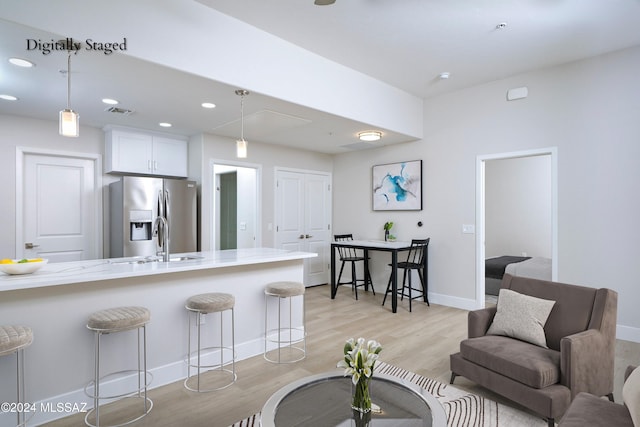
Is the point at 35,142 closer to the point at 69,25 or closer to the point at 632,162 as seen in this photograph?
the point at 69,25

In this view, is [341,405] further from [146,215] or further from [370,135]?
[370,135]

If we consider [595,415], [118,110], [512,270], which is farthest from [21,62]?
[512,270]

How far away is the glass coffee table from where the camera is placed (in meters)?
1.56

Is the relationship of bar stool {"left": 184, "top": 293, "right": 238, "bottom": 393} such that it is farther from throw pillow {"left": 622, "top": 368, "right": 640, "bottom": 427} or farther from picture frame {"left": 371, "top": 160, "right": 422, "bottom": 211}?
picture frame {"left": 371, "top": 160, "right": 422, "bottom": 211}

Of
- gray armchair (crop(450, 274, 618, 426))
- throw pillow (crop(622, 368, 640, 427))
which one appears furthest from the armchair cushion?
throw pillow (crop(622, 368, 640, 427))

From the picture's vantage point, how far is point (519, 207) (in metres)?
7.05

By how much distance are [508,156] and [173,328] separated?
4286 millimetres

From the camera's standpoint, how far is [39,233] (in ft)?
13.6

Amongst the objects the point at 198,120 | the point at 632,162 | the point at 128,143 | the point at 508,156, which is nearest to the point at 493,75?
the point at 508,156

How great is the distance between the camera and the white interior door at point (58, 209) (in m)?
4.08

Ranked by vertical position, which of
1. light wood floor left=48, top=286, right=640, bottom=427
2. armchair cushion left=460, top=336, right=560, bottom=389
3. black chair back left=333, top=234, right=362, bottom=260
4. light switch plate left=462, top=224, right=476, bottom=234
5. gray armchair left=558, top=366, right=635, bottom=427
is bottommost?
light wood floor left=48, top=286, right=640, bottom=427

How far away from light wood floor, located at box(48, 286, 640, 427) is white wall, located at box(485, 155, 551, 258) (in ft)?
10.5

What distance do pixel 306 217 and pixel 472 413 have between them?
4.39 metres

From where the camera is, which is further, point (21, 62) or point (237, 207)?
point (237, 207)
